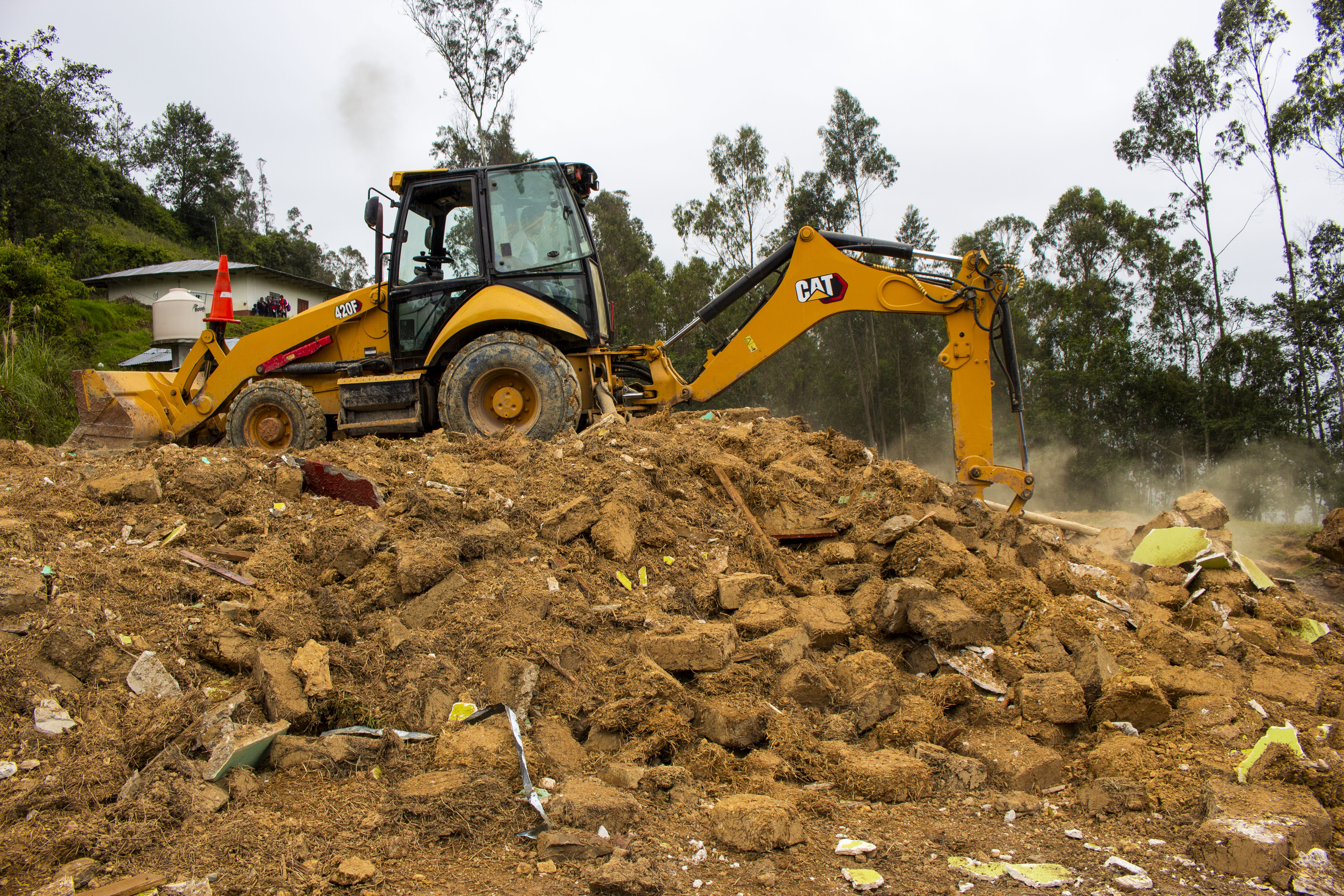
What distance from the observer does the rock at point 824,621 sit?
4.39 metres

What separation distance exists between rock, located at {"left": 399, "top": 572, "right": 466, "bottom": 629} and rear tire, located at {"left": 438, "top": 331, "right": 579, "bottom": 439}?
7.43ft

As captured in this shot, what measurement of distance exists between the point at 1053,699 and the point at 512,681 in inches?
103

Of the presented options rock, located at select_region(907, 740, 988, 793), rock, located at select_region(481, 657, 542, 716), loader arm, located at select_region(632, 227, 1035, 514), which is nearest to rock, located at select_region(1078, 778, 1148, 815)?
rock, located at select_region(907, 740, 988, 793)

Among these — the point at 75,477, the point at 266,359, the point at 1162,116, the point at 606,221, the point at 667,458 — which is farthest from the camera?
the point at 606,221

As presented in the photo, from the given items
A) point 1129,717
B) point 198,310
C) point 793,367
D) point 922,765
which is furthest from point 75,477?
point 793,367

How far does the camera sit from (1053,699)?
3936 millimetres

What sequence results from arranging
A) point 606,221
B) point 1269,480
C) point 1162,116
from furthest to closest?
point 606,221 → point 1162,116 → point 1269,480

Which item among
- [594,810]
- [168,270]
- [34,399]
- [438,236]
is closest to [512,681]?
[594,810]

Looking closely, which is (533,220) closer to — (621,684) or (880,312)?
(880,312)

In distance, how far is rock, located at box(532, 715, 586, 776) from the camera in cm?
342

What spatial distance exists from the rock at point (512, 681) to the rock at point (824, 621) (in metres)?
1.45

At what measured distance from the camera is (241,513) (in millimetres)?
4945

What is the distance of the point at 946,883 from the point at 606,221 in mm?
30521

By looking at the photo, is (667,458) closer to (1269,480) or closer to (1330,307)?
(1269,480)
